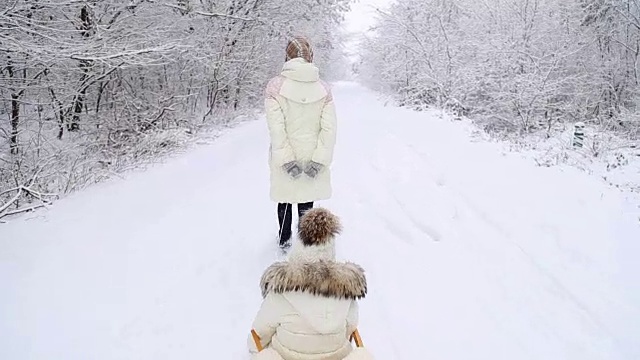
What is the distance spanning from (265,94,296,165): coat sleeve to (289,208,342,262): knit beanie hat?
1751 mm

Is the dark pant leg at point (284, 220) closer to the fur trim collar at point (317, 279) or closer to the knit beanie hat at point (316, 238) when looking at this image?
the knit beanie hat at point (316, 238)

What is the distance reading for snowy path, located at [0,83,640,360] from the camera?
3420 millimetres

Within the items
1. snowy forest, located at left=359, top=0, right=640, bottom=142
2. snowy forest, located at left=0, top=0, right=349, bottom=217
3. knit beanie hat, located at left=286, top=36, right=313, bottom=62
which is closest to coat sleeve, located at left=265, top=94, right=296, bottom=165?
knit beanie hat, located at left=286, top=36, right=313, bottom=62

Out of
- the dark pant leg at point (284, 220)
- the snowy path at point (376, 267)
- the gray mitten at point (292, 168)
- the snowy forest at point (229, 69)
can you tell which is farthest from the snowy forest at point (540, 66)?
the gray mitten at point (292, 168)

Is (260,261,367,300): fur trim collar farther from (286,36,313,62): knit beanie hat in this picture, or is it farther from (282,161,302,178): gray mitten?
(286,36,313,62): knit beanie hat

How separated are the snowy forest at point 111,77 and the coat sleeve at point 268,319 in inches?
159

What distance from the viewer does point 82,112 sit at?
486 inches

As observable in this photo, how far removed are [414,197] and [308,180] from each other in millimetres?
2967

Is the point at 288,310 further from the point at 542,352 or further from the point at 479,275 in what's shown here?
the point at 479,275

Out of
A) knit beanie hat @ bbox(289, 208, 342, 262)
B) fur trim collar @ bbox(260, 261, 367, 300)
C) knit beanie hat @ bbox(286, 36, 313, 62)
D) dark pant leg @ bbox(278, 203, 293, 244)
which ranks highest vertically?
knit beanie hat @ bbox(286, 36, 313, 62)

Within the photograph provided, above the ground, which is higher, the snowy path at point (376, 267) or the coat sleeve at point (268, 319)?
the coat sleeve at point (268, 319)

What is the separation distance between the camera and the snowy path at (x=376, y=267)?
11.2ft

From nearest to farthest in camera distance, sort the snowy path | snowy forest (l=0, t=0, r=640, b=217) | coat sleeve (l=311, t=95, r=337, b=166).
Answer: the snowy path
coat sleeve (l=311, t=95, r=337, b=166)
snowy forest (l=0, t=0, r=640, b=217)

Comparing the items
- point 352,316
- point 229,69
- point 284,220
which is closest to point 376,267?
point 284,220
